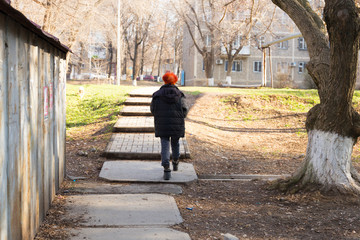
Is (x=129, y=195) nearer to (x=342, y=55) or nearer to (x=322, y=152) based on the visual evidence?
(x=322, y=152)

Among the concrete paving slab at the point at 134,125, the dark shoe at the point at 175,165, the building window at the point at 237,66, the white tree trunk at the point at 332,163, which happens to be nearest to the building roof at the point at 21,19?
the dark shoe at the point at 175,165

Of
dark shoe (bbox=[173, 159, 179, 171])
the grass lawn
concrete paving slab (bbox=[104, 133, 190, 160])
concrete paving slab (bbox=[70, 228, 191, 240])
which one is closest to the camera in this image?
concrete paving slab (bbox=[70, 228, 191, 240])

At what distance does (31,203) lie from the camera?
4125 mm

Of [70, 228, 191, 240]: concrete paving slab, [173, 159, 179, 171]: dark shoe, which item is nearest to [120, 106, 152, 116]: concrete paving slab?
[173, 159, 179, 171]: dark shoe

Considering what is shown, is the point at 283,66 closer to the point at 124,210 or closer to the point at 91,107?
the point at 91,107

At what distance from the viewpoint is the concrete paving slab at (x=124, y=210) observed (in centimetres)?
489

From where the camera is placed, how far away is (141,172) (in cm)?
754

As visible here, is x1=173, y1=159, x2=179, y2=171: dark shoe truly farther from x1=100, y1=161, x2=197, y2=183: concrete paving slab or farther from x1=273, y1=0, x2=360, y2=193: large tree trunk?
x1=273, y1=0, x2=360, y2=193: large tree trunk

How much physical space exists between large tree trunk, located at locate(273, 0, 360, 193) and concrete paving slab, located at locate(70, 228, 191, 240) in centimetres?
245

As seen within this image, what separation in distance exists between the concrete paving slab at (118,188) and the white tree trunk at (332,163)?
2.08 meters

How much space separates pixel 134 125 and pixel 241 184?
470 cm

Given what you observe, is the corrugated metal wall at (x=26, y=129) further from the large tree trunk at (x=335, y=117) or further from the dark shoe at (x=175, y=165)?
the large tree trunk at (x=335, y=117)

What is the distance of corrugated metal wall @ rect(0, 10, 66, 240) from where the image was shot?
3169mm

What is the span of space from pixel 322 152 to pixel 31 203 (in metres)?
4.07
